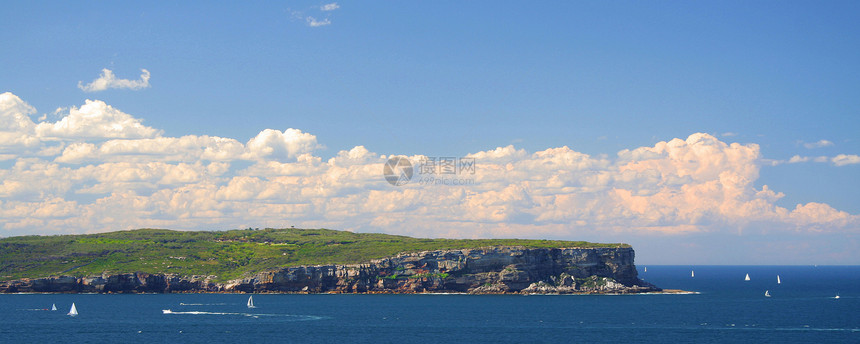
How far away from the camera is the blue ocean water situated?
387ft

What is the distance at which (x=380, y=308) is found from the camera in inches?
6506

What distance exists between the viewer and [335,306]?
170625mm

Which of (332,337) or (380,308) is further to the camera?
(380,308)

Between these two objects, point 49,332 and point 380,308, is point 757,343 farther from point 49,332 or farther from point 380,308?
point 49,332

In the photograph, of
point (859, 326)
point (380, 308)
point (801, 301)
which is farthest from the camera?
point (801, 301)

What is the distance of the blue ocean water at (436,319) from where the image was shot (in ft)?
387

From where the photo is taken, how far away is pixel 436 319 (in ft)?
467

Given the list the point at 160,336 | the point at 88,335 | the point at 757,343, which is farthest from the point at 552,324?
the point at 88,335

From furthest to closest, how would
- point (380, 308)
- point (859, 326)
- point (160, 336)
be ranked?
1. point (380, 308)
2. point (859, 326)
3. point (160, 336)

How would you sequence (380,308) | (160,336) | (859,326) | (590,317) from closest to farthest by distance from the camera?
1. (160,336)
2. (859,326)
3. (590,317)
4. (380,308)

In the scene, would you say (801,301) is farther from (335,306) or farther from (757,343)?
(335,306)

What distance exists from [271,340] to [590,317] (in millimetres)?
65729

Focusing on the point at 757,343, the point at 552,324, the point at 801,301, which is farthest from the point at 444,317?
the point at 801,301

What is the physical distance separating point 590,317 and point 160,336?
81.7m
